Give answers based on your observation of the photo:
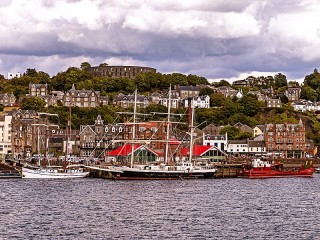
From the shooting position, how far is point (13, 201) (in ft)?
225

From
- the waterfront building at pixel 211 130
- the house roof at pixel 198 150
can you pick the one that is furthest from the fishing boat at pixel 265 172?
the waterfront building at pixel 211 130

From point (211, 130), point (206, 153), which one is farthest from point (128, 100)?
point (206, 153)

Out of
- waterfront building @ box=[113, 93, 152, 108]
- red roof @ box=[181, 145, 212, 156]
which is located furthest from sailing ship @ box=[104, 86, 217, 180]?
waterfront building @ box=[113, 93, 152, 108]

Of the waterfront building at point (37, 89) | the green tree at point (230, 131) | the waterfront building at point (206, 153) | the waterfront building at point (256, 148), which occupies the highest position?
the waterfront building at point (37, 89)

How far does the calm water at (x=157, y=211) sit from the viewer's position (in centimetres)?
4984

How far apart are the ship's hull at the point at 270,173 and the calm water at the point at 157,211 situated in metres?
22.0

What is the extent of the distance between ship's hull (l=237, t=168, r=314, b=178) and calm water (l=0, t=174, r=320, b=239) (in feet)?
72.1

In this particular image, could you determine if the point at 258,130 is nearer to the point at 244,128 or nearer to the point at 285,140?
the point at 244,128

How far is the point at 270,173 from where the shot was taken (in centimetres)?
11594

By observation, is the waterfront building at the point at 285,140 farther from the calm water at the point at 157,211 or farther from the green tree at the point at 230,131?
the calm water at the point at 157,211

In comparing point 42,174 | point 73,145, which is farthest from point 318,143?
point 42,174

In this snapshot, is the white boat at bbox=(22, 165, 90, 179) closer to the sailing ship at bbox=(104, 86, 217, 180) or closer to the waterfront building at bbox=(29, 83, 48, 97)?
the sailing ship at bbox=(104, 86, 217, 180)

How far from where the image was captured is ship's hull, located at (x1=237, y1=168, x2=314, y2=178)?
113812 millimetres

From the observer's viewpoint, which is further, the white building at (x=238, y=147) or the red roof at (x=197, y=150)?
the white building at (x=238, y=147)
